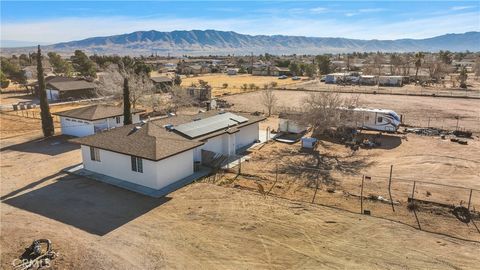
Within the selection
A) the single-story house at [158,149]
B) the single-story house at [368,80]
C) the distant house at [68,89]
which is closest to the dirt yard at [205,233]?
the single-story house at [158,149]

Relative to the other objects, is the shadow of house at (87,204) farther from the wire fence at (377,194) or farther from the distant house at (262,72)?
the distant house at (262,72)

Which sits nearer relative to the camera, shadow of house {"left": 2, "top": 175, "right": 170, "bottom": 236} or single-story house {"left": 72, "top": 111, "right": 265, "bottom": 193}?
shadow of house {"left": 2, "top": 175, "right": 170, "bottom": 236}

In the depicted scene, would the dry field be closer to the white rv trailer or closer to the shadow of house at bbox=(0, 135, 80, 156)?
the white rv trailer

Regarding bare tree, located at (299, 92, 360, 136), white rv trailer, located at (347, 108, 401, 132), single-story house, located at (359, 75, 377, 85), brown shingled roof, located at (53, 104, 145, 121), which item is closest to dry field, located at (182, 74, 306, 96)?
single-story house, located at (359, 75, 377, 85)

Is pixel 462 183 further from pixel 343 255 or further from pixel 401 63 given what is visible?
pixel 401 63

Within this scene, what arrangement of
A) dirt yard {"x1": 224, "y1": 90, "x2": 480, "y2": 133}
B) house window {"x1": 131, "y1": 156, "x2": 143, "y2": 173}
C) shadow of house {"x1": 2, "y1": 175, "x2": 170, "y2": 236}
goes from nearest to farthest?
1. shadow of house {"x1": 2, "y1": 175, "x2": 170, "y2": 236}
2. house window {"x1": 131, "y1": 156, "x2": 143, "y2": 173}
3. dirt yard {"x1": 224, "y1": 90, "x2": 480, "y2": 133}

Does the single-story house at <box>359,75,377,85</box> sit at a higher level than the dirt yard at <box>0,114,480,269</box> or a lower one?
higher
